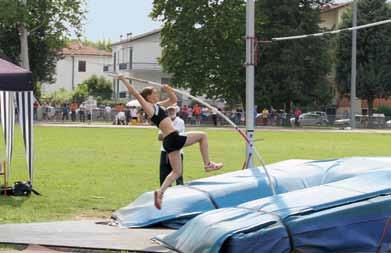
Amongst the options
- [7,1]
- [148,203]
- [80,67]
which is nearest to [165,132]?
[148,203]

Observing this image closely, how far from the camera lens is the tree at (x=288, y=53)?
65000mm

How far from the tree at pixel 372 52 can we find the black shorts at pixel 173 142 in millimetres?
57932

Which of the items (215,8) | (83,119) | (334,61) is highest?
(215,8)

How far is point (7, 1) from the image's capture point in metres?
62.2

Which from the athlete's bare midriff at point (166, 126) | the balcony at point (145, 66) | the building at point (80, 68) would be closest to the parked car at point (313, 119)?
the balcony at point (145, 66)

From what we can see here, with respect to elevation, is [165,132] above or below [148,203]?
above

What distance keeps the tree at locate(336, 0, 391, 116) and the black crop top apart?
191 ft

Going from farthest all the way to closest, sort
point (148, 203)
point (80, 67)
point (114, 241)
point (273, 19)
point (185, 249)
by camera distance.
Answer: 1. point (80, 67)
2. point (273, 19)
3. point (148, 203)
4. point (114, 241)
5. point (185, 249)

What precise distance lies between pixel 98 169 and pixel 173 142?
33.3ft

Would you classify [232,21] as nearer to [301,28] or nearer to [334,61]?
[301,28]

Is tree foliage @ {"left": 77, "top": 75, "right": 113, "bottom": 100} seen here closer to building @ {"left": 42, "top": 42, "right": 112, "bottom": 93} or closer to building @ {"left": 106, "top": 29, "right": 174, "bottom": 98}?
building @ {"left": 106, "top": 29, "right": 174, "bottom": 98}

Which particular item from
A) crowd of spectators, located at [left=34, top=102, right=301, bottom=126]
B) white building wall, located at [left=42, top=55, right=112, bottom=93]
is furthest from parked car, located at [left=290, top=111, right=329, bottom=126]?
white building wall, located at [left=42, top=55, right=112, bottom=93]

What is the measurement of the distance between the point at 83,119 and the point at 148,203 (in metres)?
54.3

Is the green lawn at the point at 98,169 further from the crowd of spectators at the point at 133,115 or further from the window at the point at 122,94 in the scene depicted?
the window at the point at 122,94
